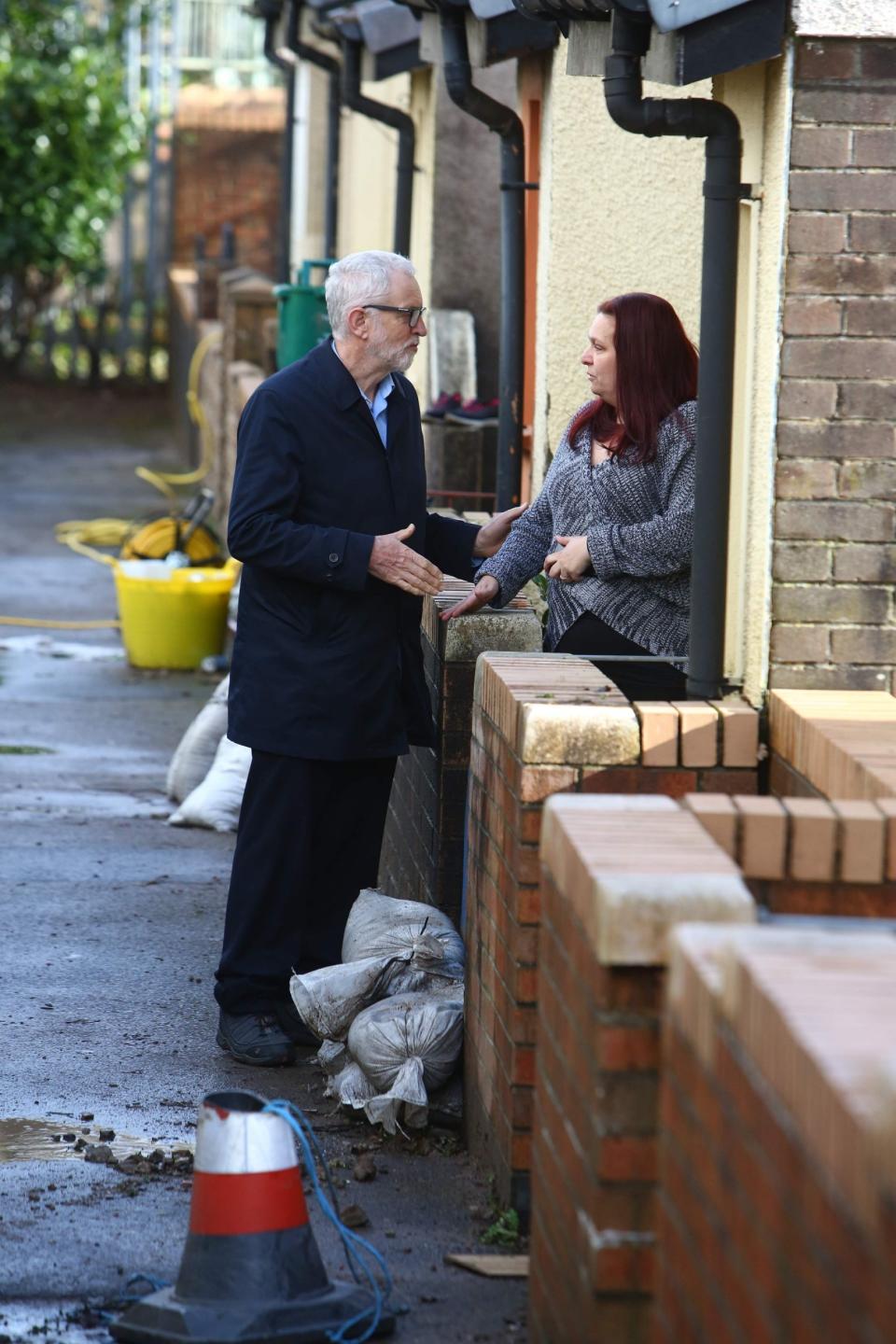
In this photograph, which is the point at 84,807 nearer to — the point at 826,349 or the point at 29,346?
the point at 826,349

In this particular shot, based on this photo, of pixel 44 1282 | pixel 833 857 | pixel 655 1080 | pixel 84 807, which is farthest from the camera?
pixel 84 807

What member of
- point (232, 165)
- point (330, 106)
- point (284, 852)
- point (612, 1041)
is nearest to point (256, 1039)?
point (284, 852)

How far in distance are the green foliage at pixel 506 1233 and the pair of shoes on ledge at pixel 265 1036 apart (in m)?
1.13

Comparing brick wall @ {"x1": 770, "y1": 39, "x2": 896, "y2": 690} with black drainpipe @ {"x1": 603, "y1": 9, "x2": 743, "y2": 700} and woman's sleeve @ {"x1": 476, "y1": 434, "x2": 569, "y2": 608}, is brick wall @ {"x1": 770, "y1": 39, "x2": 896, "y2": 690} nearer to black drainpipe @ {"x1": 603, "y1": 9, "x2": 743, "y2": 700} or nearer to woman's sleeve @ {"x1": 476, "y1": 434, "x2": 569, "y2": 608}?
black drainpipe @ {"x1": 603, "y1": 9, "x2": 743, "y2": 700}

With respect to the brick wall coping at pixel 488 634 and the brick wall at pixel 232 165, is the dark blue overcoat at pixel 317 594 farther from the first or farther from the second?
the brick wall at pixel 232 165

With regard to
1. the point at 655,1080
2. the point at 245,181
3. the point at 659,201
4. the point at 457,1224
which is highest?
the point at 245,181

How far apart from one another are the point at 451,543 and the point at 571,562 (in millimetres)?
684

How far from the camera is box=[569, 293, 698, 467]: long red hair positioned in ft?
15.5

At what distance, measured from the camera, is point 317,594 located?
4.97 meters

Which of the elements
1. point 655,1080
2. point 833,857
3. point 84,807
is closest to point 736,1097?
point 655,1080

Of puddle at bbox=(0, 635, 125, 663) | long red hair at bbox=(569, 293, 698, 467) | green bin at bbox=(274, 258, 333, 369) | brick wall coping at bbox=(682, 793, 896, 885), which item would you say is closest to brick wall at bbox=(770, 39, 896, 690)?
long red hair at bbox=(569, 293, 698, 467)

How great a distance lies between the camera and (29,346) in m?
24.3

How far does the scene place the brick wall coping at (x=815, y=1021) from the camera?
197 cm

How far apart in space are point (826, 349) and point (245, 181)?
19561mm
